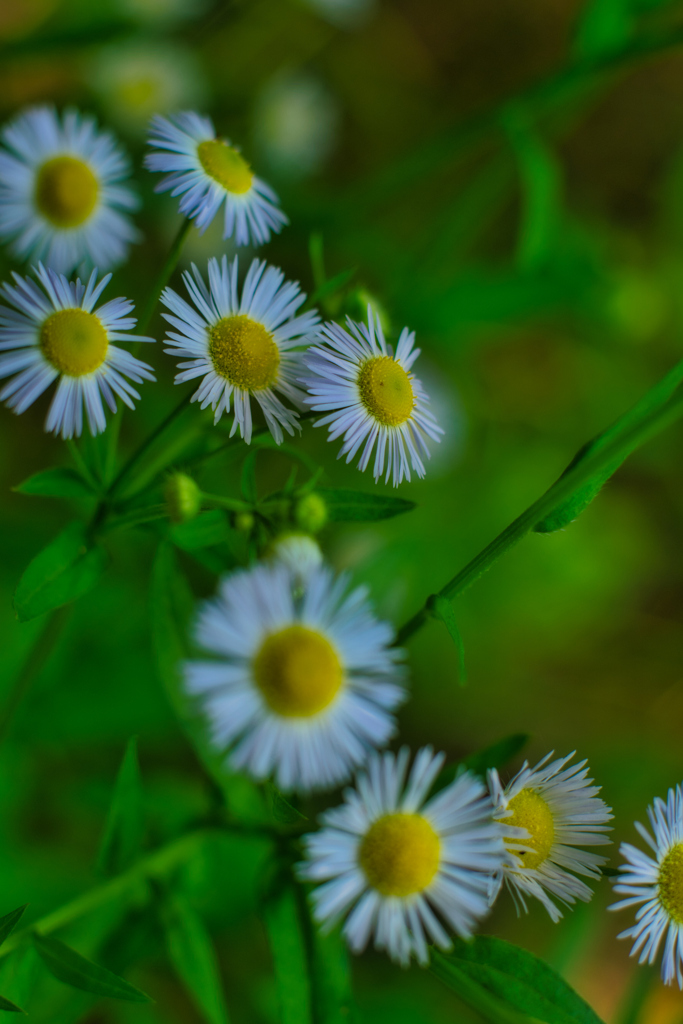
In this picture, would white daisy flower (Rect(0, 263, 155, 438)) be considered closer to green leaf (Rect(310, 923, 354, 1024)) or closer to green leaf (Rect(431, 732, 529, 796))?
green leaf (Rect(431, 732, 529, 796))

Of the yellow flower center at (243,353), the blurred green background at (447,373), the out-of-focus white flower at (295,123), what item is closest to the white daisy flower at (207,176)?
the yellow flower center at (243,353)

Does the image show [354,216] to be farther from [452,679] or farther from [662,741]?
[662,741]

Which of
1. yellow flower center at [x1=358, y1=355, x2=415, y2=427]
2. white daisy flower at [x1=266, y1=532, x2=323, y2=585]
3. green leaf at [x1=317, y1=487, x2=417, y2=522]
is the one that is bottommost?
white daisy flower at [x1=266, y1=532, x2=323, y2=585]

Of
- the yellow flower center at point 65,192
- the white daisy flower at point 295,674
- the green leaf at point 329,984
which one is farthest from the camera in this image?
the yellow flower center at point 65,192

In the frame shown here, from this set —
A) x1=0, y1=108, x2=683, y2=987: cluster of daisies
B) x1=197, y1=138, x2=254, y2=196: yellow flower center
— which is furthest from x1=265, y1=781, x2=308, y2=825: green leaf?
x1=197, y1=138, x2=254, y2=196: yellow flower center

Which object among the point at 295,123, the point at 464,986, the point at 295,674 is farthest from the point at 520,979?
the point at 295,123

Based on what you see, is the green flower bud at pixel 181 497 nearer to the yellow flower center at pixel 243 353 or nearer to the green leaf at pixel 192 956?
the yellow flower center at pixel 243 353
